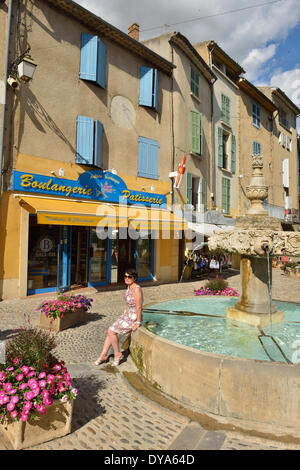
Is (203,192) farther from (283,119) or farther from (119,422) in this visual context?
(283,119)

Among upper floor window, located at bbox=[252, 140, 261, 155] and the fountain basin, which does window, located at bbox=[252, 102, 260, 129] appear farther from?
the fountain basin

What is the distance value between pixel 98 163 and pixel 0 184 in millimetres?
3922

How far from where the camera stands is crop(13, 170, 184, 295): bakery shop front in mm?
10125

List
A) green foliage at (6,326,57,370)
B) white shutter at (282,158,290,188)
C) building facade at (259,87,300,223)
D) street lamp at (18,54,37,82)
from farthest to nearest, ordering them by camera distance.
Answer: white shutter at (282,158,290,188)
building facade at (259,87,300,223)
street lamp at (18,54,37,82)
green foliage at (6,326,57,370)

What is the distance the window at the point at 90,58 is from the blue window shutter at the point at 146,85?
2545mm

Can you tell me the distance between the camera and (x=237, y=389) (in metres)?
3.17

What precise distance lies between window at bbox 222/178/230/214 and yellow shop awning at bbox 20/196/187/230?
684 centimetres

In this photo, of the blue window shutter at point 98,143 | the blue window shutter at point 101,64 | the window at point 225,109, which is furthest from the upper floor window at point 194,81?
the blue window shutter at point 98,143

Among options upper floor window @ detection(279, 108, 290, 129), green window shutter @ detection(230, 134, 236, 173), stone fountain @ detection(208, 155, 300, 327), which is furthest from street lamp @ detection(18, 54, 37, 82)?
upper floor window @ detection(279, 108, 290, 129)

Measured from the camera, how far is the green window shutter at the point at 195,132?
1664 centimetres

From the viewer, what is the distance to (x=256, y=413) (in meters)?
3.12

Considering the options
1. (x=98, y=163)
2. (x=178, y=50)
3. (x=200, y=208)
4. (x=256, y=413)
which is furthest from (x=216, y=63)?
(x=256, y=413)

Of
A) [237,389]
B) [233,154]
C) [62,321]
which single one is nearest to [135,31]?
[233,154]

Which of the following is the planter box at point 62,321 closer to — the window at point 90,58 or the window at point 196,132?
the window at point 90,58
